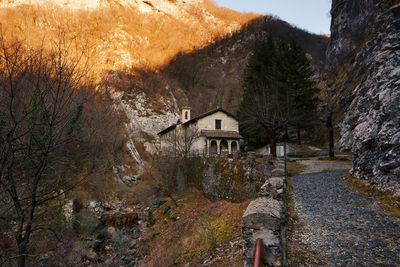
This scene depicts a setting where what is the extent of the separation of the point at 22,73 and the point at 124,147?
26524mm

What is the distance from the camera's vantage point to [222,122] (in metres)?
29.6

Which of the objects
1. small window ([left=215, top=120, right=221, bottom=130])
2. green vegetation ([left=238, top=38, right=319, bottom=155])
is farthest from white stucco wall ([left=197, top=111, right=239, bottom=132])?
green vegetation ([left=238, top=38, right=319, bottom=155])

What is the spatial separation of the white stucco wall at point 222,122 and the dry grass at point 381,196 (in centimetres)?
2047

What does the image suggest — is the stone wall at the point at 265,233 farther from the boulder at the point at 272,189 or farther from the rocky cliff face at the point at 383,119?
the rocky cliff face at the point at 383,119

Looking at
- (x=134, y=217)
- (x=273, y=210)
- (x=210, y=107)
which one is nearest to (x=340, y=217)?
(x=273, y=210)

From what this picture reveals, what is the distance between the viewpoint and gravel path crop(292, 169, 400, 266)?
3.78 m

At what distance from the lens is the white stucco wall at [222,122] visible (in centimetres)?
2871

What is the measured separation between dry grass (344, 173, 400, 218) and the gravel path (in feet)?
0.73

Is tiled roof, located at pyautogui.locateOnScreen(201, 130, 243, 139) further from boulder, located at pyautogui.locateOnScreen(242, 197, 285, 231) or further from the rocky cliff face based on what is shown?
boulder, located at pyautogui.locateOnScreen(242, 197, 285, 231)

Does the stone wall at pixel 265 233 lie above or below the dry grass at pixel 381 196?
above

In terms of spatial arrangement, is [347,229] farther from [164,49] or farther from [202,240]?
[164,49]

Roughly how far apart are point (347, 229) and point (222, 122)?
2496 cm

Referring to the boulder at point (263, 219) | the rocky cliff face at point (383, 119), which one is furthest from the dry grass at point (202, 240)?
the rocky cliff face at point (383, 119)

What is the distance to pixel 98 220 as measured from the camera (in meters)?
16.4
